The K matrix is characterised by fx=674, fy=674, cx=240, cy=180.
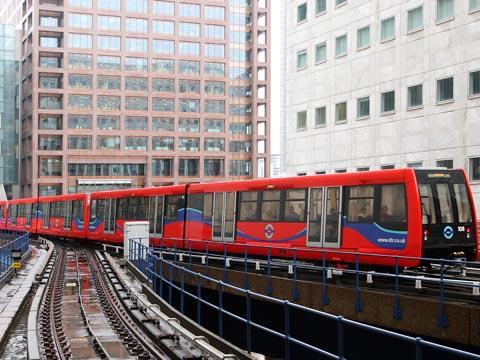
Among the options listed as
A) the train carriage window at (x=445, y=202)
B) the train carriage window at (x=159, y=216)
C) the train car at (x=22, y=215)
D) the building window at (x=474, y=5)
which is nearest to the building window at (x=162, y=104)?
the train car at (x=22, y=215)

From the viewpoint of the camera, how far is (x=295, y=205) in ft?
69.1

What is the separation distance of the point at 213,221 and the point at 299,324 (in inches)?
377

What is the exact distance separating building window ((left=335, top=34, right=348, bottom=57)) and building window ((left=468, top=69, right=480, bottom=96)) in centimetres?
984

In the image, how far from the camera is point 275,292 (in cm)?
1789

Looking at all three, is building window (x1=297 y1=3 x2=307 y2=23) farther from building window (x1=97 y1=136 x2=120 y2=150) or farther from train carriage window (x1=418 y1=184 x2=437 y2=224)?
building window (x1=97 y1=136 x2=120 y2=150)

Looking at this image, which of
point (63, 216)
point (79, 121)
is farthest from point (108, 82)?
point (63, 216)

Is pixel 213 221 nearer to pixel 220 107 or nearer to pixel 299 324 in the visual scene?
pixel 299 324

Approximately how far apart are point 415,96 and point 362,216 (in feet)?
60.7

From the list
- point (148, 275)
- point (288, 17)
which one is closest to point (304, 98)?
point (288, 17)

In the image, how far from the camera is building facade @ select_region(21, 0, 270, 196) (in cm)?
10050

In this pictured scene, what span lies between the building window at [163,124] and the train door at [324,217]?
86808mm

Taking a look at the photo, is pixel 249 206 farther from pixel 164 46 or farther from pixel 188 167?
pixel 164 46

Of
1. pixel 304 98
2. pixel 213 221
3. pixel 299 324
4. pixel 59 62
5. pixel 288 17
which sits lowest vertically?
pixel 299 324

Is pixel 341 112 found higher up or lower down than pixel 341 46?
lower down
